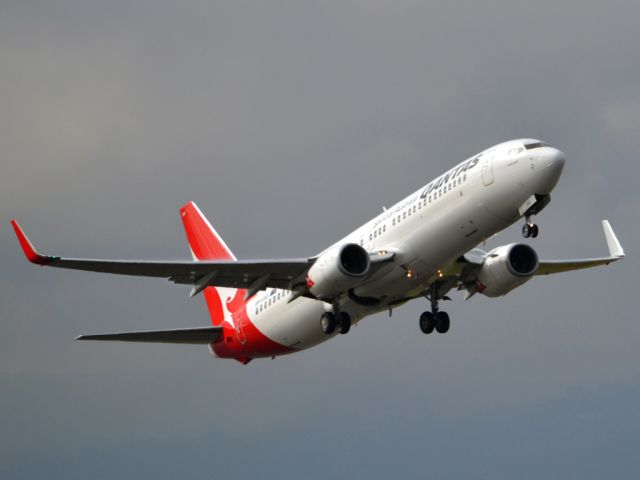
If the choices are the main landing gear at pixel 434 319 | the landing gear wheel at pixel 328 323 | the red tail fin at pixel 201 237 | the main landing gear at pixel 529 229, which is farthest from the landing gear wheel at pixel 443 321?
the red tail fin at pixel 201 237

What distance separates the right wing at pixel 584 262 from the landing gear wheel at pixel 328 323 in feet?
36.5

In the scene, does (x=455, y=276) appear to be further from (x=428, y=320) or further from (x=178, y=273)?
(x=178, y=273)

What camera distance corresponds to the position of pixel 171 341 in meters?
57.9

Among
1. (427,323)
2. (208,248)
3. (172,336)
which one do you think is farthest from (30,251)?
(208,248)

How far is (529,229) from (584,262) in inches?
Answer: 554

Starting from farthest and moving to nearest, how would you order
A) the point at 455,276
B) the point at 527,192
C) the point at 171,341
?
the point at 171,341
the point at 455,276
the point at 527,192

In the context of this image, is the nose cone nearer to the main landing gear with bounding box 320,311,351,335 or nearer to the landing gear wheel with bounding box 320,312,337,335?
the main landing gear with bounding box 320,311,351,335

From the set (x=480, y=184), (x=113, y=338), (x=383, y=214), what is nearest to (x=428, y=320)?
(x=383, y=214)

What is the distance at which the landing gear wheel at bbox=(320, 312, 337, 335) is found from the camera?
5175cm

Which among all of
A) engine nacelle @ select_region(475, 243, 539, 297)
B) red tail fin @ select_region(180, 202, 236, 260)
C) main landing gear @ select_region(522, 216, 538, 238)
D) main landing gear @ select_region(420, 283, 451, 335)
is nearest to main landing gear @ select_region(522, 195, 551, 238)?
main landing gear @ select_region(522, 216, 538, 238)

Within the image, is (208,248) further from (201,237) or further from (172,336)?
(172,336)

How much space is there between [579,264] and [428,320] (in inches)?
369

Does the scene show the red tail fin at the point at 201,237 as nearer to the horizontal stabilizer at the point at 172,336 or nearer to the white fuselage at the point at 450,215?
the horizontal stabilizer at the point at 172,336

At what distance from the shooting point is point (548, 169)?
151ft
